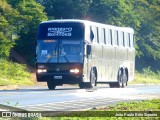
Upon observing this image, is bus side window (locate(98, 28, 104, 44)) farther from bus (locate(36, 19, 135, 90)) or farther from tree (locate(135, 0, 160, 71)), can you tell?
tree (locate(135, 0, 160, 71))

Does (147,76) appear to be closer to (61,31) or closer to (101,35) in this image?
(101,35)

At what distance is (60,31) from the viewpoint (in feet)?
110

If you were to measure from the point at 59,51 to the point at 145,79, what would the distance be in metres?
31.7

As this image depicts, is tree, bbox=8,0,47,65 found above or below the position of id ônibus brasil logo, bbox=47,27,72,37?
above

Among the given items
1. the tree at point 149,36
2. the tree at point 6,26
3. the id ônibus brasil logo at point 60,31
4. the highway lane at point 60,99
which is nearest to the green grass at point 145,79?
the tree at point 149,36

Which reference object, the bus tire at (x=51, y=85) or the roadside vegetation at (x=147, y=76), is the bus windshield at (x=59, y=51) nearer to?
the bus tire at (x=51, y=85)

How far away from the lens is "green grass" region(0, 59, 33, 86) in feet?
140

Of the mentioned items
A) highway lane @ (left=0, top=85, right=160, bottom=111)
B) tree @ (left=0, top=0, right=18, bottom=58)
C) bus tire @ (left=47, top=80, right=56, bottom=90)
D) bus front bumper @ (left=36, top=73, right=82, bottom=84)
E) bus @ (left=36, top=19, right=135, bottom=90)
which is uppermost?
tree @ (left=0, top=0, right=18, bottom=58)

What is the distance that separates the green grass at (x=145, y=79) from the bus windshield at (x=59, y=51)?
1048 inches

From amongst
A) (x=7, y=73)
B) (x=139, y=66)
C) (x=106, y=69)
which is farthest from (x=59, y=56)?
(x=139, y=66)

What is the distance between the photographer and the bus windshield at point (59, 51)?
33000 millimetres

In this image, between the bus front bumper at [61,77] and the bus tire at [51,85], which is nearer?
the bus front bumper at [61,77]

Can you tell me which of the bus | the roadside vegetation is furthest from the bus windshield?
the roadside vegetation

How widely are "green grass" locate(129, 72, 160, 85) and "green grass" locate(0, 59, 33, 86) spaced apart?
49.9 feet
